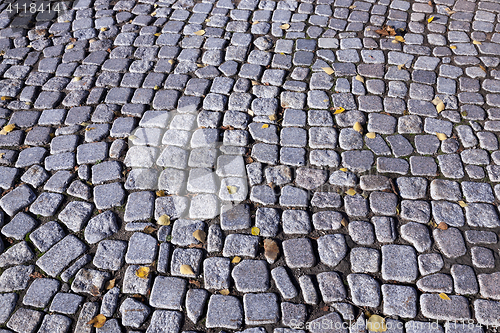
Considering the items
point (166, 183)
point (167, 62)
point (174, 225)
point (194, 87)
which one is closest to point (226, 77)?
point (194, 87)

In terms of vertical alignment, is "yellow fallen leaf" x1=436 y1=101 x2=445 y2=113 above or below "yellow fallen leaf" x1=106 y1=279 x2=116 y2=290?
above

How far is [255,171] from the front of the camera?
3219 millimetres

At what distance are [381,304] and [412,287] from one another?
24 cm

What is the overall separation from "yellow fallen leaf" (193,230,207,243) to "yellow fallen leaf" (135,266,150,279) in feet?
1.26

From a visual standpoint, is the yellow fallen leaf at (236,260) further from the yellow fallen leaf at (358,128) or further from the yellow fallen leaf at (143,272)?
the yellow fallen leaf at (358,128)

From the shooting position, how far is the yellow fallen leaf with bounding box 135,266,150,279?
8.70 ft

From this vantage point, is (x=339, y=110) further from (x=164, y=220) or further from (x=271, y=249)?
(x=164, y=220)

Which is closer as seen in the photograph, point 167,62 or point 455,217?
point 455,217

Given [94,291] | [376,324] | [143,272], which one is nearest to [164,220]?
[143,272]

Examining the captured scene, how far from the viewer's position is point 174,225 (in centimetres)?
291

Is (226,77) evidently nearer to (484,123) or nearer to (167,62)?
(167,62)

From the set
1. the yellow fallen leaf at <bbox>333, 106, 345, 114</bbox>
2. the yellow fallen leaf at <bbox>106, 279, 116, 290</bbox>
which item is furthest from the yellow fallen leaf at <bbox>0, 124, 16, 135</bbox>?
the yellow fallen leaf at <bbox>333, 106, 345, 114</bbox>

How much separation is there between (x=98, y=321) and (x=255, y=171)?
1524 mm

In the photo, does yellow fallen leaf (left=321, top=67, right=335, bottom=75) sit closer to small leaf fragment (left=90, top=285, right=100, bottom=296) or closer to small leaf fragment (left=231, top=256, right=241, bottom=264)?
small leaf fragment (left=231, top=256, right=241, bottom=264)
